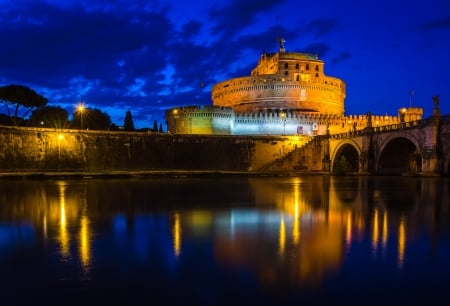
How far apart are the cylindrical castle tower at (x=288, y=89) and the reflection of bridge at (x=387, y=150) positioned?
1787cm

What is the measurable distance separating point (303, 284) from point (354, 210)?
944cm

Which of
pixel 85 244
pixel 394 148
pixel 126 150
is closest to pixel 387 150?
pixel 394 148

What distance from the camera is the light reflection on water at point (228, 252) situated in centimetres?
639

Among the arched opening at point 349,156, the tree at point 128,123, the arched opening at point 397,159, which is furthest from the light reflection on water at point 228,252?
the tree at point 128,123

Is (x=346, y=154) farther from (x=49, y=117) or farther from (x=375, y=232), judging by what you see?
(x=375, y=232)

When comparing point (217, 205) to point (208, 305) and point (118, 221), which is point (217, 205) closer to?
point (118, 221)

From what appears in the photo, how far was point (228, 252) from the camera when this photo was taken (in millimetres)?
Result: 8617

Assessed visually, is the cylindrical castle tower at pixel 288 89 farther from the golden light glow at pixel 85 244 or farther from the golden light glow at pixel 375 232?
the golden light glow at pixel 85 244

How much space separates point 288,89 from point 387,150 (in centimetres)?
3692

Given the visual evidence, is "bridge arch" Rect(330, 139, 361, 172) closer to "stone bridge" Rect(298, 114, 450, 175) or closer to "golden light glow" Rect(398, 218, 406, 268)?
"stone bridge" Rect(298, 114, 450, 175)

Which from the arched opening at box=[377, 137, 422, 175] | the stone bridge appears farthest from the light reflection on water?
the arched opening at box=[377, 137, 422, 175]

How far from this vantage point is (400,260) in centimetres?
804

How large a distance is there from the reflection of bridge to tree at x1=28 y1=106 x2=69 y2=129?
121ft

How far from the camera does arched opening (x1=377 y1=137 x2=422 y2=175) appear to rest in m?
45.1
